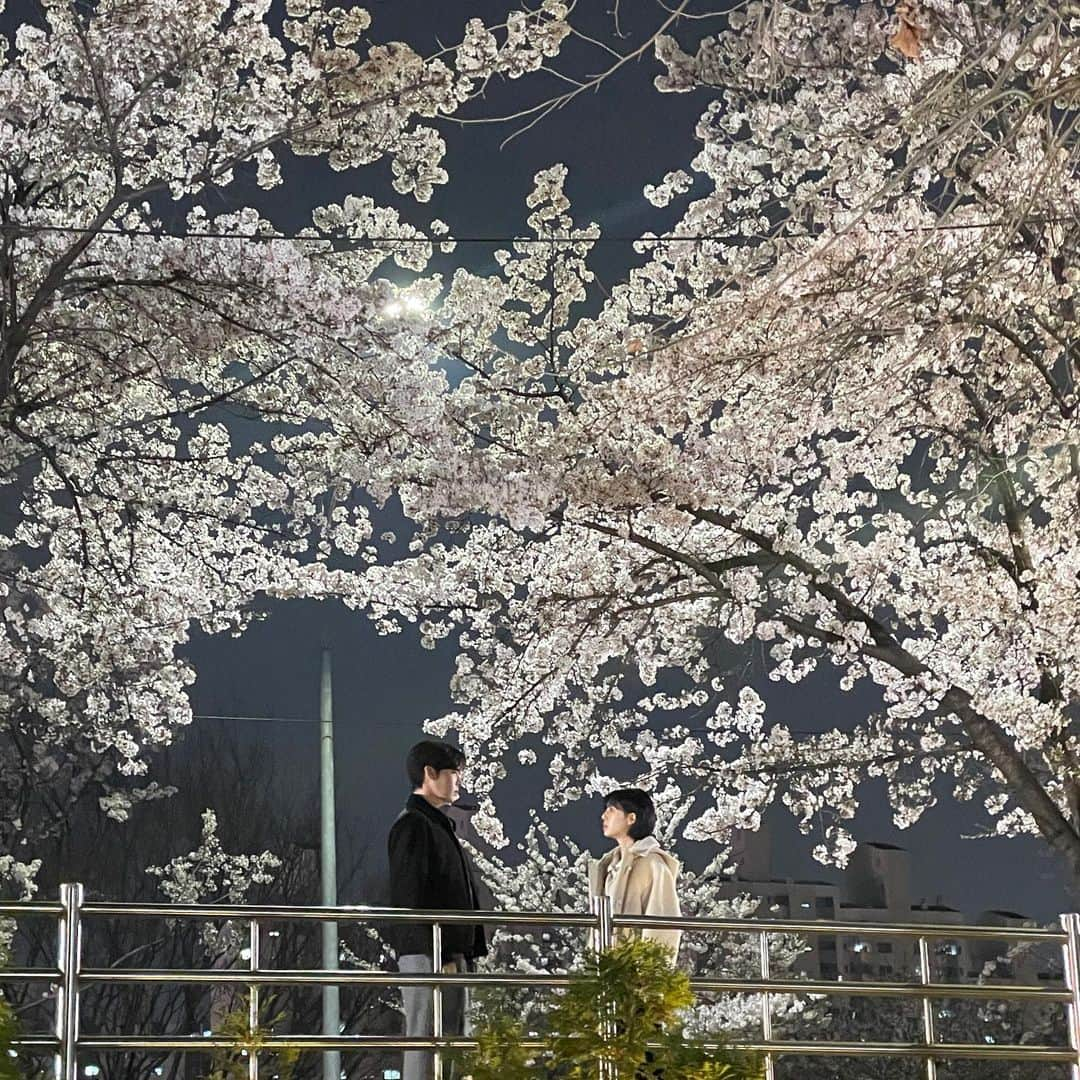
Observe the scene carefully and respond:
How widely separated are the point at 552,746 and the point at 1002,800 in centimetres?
347

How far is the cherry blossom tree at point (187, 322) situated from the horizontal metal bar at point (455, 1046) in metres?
4.58

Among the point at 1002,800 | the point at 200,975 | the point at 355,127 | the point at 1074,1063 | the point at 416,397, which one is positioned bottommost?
the point at 1074,1063

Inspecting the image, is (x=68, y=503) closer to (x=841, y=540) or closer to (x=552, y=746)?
(x=552, y=746)

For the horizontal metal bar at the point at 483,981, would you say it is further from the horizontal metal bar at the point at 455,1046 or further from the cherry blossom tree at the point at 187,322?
the cherry blossom tree at the point at 187,322

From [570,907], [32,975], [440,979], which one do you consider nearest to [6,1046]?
[32,975]

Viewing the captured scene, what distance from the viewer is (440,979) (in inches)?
196

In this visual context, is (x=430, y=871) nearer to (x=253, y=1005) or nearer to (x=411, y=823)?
(x=411, y=823)

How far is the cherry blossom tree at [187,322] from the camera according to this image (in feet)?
30.8

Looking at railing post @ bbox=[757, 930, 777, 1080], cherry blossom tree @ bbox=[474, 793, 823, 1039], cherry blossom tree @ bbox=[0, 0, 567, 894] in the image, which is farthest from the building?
railing post @ bbox=[757, 930, 777, 1080]

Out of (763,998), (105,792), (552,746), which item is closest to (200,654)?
(105,792)

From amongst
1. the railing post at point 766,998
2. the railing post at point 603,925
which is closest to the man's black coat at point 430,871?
the railing post at point 603,925

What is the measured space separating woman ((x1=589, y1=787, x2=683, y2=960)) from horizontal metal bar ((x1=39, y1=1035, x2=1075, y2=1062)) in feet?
2.49

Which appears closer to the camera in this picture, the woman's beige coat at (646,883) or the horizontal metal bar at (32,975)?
the horizontal metal bar at (32,975)

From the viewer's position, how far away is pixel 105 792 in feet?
49.5
